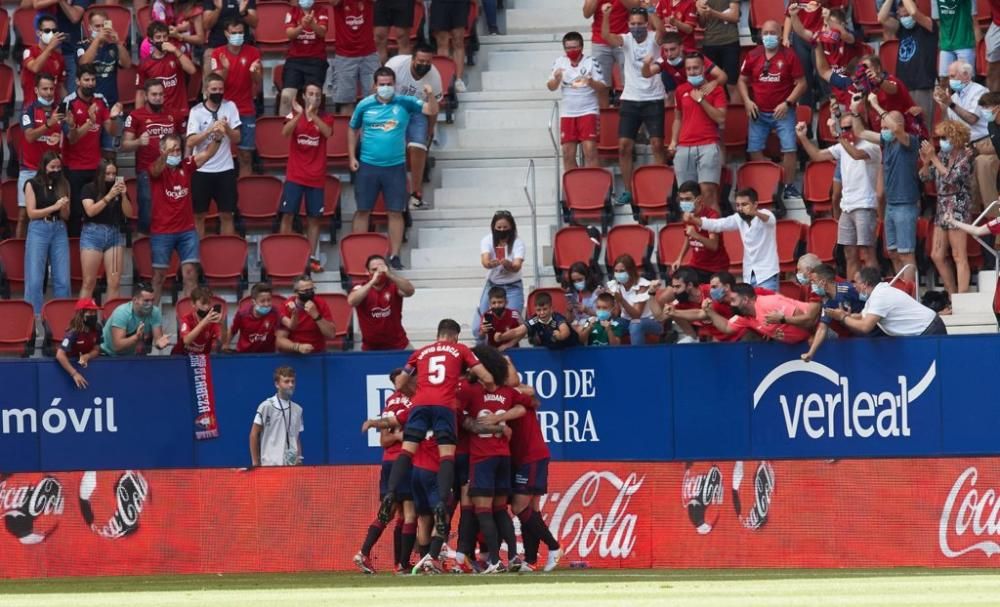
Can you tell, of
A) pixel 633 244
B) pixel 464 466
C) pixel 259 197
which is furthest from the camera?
pixel 259 197

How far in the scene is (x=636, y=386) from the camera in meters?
18.7

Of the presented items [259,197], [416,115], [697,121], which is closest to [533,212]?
[416,115]

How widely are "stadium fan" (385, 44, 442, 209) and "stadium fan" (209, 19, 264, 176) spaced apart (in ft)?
5.51

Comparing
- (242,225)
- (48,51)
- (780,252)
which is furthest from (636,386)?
(48,51)

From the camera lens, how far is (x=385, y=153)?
68.1 feet

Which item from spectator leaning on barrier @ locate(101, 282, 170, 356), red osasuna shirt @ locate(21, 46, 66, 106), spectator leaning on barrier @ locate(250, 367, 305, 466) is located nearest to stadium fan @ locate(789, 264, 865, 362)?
spectator leaning on barrier @ locate(250, 367, 305, 466)

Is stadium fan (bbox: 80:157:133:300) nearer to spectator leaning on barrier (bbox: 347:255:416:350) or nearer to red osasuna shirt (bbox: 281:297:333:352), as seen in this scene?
red osasuna shirt (bbox: 281:297:333:352)

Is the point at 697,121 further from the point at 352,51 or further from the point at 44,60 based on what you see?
the point at 44,60

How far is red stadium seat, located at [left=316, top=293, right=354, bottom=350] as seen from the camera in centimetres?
2002

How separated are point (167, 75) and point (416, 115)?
3024mm

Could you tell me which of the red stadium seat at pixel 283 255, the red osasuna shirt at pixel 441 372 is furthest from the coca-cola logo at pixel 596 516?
the red stadium seat at pixel 283 255

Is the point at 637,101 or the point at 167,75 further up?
the point at 167,75

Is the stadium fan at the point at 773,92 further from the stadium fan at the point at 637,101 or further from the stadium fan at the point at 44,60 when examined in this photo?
the stadium fan at the point at 44,60

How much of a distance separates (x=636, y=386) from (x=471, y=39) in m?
6.49
